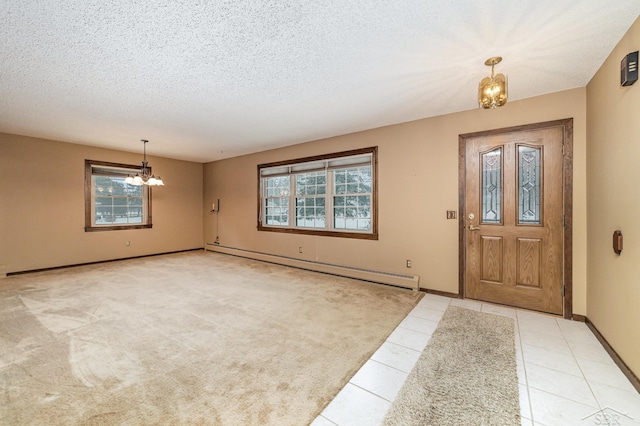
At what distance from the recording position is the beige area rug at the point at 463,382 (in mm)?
1582

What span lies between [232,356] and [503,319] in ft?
9.42

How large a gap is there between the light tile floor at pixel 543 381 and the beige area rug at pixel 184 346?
0.46ft

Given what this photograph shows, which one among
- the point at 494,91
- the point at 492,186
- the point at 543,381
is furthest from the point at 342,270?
the point at 494,91

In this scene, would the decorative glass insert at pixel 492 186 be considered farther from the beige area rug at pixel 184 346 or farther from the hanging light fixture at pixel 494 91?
the beige area rug at pixel 184 346

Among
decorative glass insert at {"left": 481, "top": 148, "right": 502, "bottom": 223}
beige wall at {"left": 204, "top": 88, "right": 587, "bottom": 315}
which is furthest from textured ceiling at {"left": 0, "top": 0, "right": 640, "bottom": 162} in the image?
decorative glass insert at {"left": 481, "top": 148, "right": 502, "bottom": 223}

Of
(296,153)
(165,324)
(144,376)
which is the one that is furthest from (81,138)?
(144,376)

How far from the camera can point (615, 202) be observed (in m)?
2.23

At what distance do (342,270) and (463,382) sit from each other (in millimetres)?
2939

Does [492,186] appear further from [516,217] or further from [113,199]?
[113,199]

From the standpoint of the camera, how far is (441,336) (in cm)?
257

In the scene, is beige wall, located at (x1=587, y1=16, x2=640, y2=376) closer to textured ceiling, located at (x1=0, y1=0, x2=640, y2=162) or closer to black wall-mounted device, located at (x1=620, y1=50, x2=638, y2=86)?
black wall-mounted device, located at (x1=620, y1=50, x2=638, y2=86)

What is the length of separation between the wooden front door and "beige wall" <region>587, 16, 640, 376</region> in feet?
0.97

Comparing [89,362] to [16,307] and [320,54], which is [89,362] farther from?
[320,54]

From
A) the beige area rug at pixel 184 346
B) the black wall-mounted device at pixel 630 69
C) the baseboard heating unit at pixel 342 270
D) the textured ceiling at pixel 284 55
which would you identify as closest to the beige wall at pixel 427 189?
the baseboard heating unit at pixel 342 270
